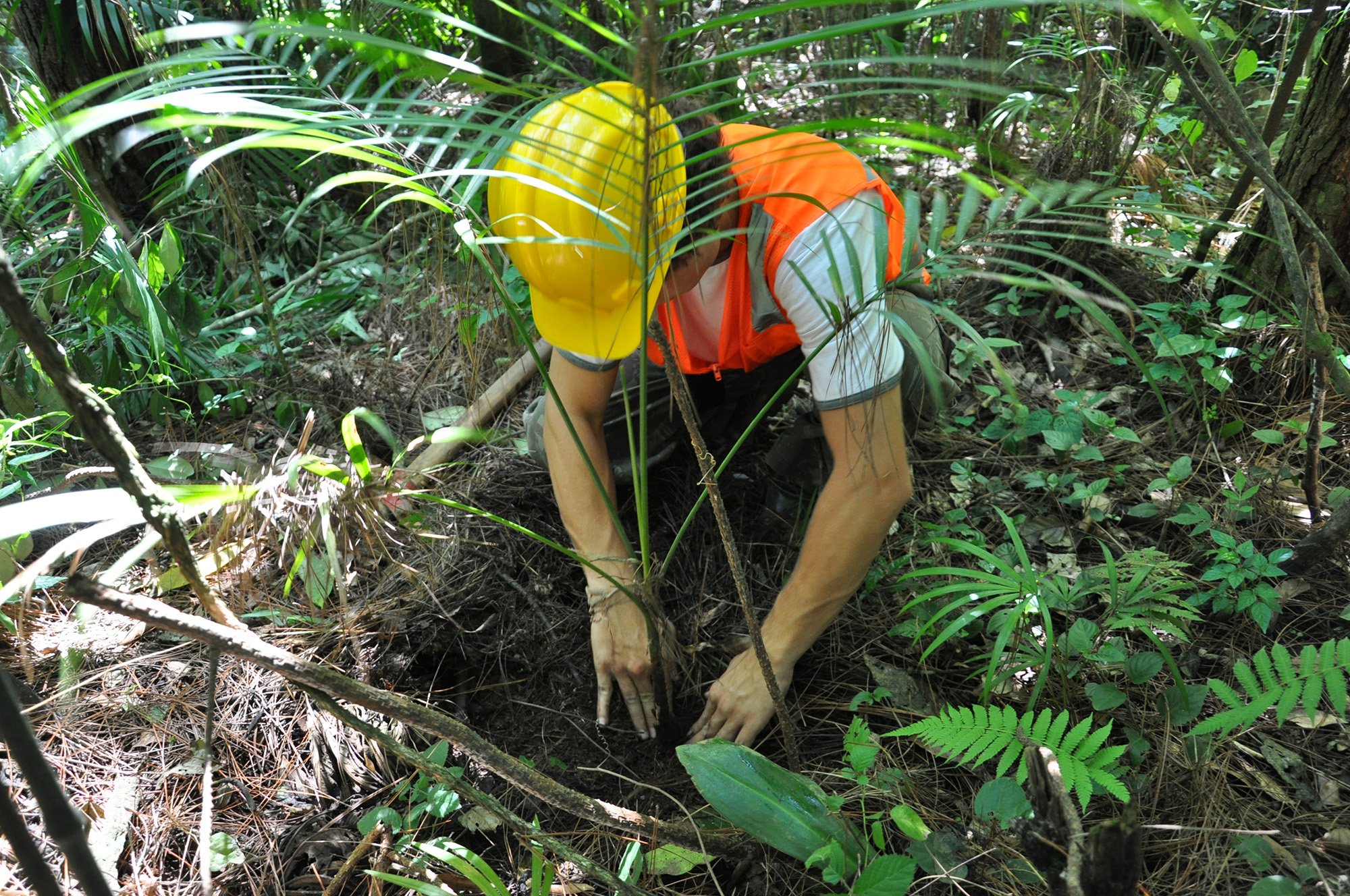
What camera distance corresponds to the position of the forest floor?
47.6 inches

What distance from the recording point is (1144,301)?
2068 millimetres

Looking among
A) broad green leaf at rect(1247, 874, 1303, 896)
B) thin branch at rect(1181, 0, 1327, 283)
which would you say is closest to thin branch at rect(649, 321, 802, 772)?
broad green leaf at rect(1247, 874, 1303, 896)

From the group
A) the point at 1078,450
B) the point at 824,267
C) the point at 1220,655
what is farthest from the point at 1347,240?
the point at 824,267

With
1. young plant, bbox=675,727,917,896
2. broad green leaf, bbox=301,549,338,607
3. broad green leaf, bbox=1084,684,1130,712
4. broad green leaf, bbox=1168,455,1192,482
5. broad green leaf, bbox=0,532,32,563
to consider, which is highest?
broad green leaf, bbox=0,532,32,563

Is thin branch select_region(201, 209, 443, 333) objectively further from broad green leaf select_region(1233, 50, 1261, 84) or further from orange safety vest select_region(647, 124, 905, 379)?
broad green leaf select_region(1233, 50, 1261, 84)

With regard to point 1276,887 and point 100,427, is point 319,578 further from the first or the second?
point 1276,887

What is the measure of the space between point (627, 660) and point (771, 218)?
2.66 feet

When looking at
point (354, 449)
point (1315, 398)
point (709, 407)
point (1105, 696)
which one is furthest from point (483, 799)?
point (1315, 398)

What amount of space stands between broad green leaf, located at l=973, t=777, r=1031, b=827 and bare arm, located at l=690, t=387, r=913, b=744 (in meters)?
0.39

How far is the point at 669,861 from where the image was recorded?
1231 mm

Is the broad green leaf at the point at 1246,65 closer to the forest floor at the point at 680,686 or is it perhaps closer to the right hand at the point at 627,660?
the forest floor at the point at 680,686

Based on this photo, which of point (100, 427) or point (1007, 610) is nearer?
point (100, 427)

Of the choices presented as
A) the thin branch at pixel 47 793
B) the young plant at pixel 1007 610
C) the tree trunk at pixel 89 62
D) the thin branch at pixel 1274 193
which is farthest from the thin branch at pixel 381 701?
the tree trunk at pixel 89 62

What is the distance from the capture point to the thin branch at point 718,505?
946 millimetres
